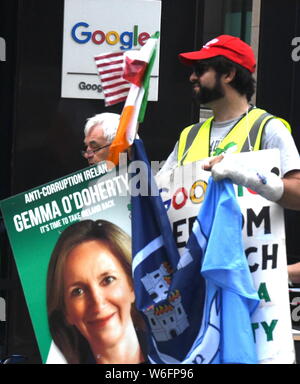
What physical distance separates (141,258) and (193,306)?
0.29 m

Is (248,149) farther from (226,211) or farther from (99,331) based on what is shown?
(99,331)

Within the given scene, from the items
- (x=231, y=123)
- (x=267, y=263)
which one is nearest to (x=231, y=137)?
(x=231, y=123)

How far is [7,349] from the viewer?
645cm

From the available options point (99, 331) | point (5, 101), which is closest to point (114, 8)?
point (5, 101)

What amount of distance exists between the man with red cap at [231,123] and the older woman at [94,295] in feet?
1.47

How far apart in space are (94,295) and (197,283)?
0.53 metres

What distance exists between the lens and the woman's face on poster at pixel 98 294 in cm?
423

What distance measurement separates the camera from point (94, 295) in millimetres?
4223

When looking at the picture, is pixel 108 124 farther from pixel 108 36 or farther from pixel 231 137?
pixel 108 36

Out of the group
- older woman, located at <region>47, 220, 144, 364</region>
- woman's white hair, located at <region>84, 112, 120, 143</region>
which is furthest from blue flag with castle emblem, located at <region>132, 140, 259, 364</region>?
woman's white hair, located at <region>84, 112, 120, 143</region>

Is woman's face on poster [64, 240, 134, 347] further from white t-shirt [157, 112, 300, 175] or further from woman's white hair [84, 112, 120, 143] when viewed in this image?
white t-shirt [157, 112, 300, 175]

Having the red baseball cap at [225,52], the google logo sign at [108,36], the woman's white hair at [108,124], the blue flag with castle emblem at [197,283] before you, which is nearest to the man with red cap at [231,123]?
the red baseball cap at [225,52]

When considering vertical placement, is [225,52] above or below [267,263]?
above

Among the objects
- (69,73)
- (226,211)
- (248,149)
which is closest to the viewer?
(226,211)
